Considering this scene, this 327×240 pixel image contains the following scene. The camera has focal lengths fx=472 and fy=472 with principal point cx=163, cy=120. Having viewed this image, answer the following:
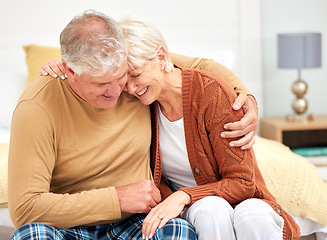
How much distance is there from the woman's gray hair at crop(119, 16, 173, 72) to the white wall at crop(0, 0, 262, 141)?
1738 millimetres

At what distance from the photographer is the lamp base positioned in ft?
10.5

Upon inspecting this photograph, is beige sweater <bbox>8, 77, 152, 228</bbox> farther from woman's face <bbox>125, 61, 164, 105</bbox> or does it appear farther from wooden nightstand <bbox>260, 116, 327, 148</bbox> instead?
wooden nightstand <bbox>260, 116, 327, 148</bbox>

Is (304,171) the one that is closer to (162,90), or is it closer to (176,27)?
(162,90)

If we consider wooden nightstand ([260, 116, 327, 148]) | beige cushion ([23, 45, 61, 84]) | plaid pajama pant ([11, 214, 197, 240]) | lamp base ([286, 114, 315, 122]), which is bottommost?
wooden nightstand ([260, 116, 327, 148])

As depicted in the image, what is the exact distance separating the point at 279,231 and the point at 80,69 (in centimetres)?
74

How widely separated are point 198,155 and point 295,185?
1.74 ft

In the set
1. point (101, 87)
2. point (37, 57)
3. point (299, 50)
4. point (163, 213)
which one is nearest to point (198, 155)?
point (163, 213)

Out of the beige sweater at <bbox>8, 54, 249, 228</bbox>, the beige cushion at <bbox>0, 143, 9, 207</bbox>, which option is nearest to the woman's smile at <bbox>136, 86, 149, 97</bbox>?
the beige sweater at <bbox>8, 54, 249, 228</bbox>

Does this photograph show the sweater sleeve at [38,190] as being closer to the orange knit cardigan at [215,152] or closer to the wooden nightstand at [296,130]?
the orange knit cardigan at [215,152]

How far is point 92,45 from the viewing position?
4.32ft

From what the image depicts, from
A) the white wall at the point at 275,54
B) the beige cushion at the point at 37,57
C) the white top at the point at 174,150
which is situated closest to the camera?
the white top at the point at 174,150

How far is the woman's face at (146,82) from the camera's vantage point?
150cm

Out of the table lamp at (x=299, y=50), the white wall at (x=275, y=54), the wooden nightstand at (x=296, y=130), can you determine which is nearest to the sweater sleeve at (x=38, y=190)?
the wooden nightstand at (x=296, y=130)

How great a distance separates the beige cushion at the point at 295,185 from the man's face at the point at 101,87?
80cm
